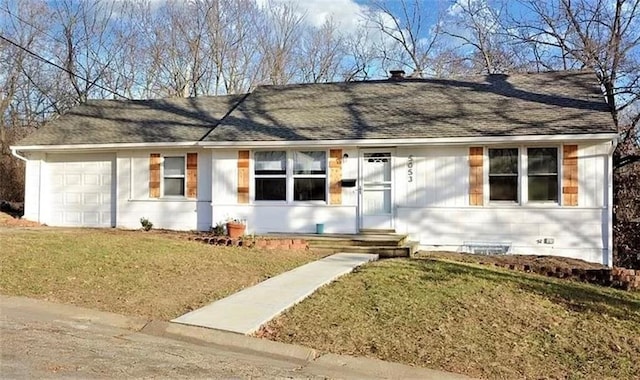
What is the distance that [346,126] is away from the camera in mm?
14906

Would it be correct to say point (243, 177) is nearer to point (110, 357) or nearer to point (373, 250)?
point (373, 250)

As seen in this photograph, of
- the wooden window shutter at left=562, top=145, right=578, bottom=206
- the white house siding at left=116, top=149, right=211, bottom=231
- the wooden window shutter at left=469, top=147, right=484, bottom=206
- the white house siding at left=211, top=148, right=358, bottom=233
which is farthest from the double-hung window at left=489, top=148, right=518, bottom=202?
the white house siding at left=116, top=149, right=211, bottom=231

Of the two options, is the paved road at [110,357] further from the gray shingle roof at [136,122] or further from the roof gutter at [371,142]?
the gray shingle roof at [136,122]

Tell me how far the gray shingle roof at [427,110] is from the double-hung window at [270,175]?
22.2 inches

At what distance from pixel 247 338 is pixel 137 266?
4040 millimetres

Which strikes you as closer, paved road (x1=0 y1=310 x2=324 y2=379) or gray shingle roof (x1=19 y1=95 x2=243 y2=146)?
paved road (x1=0 y1=310 x2=324 y2=379)

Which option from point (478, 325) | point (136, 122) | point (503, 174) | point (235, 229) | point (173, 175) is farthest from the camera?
point (136, 122)

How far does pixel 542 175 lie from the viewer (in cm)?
1342

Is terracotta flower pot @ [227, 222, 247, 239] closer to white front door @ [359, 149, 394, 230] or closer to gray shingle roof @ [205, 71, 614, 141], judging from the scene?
gray shingle roof @ [205, 71, 614, 141]

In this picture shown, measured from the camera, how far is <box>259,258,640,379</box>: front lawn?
18.0ft

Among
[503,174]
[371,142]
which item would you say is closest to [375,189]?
[371,142]

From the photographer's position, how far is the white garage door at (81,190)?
17.1 meters

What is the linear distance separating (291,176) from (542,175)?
6243 millimetres

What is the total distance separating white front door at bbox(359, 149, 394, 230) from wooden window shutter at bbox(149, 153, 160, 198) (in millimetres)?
6059
